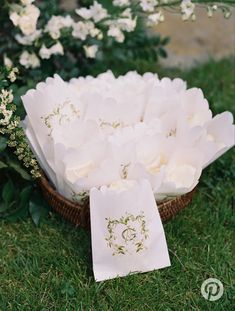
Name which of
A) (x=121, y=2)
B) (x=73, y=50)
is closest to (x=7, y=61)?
(x=73, y=50)

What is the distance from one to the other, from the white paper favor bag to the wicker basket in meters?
0.09

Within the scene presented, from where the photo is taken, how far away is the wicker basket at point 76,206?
1.90m

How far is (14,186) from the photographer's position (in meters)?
2.13

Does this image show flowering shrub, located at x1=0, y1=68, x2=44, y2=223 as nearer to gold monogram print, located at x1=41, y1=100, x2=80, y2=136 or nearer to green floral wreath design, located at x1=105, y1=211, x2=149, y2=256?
gold monogram print, located at x1=41, y1=100, x2=80, y2=136

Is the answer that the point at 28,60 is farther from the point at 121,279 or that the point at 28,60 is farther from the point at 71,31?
the point at 121,279

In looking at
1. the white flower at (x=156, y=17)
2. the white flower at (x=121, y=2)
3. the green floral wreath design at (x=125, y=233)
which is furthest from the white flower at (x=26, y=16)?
the green floral wreath design at (x=125, y=233)

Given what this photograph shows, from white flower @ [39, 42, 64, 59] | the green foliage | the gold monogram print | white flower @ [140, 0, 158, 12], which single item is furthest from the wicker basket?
white flower @ [140, 0, 158, 12]

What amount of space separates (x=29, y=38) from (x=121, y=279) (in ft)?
3.23

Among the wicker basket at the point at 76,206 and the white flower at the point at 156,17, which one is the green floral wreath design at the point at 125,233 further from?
the white flower at the point at 156,17

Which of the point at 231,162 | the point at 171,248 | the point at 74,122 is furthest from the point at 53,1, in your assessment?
the point at 171,248

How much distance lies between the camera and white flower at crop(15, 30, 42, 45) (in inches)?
92.2

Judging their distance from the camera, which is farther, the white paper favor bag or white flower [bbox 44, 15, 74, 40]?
white flower [bbox 44, 15, 74, 40]

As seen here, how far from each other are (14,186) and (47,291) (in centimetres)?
45

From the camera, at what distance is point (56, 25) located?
2324 millimetres
